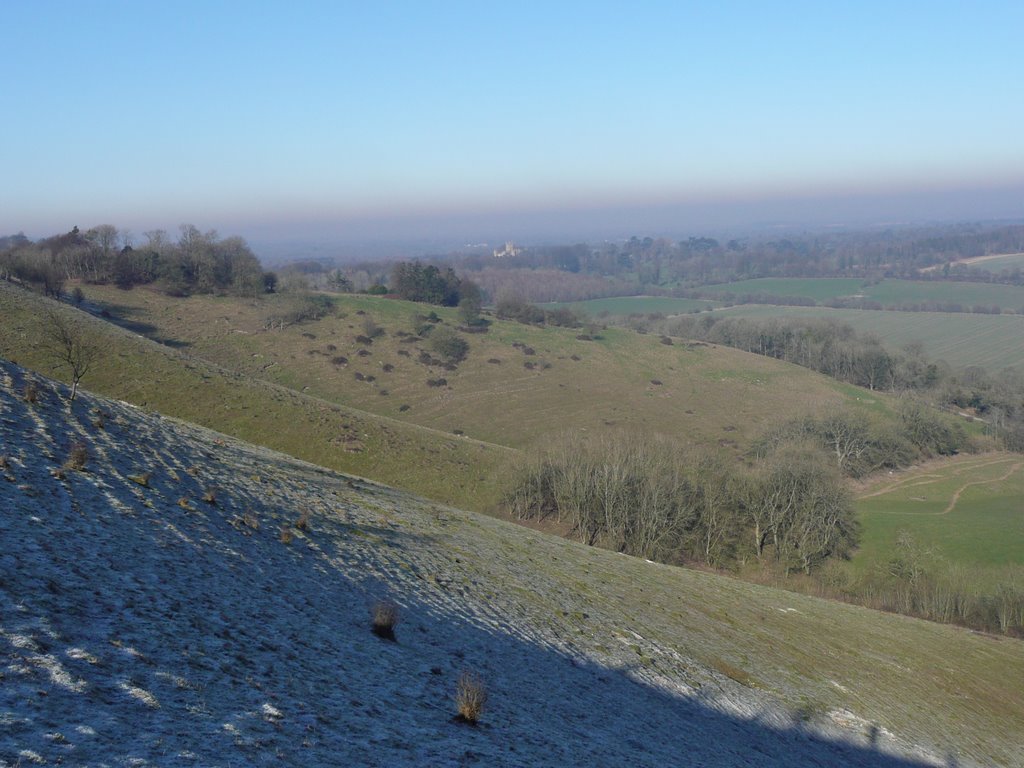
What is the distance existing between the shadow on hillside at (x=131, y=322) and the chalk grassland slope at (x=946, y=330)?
12250 cm

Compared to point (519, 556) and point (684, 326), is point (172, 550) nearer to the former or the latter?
point (519, 556)

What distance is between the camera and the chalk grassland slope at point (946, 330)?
121m

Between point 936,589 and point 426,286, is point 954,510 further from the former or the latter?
point 426,286

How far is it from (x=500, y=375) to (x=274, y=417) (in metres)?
39.1

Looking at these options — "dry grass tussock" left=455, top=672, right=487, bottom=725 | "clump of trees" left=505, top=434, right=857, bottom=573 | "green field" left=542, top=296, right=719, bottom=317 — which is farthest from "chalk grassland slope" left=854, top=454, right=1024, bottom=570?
"green field" left=542, top=296, right=719, bottom=317

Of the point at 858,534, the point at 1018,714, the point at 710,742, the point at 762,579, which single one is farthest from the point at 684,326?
the point at 710,742

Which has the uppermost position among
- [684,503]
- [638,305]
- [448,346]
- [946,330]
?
[638,305]

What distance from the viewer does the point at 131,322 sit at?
74.8 m

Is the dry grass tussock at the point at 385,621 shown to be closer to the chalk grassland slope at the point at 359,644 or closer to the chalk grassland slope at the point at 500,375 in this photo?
the chalk grassland slope at the point at 359,644

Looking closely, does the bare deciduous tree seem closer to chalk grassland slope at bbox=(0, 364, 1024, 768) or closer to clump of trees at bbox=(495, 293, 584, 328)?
chalk grassland slope at bbox=(0, 364, 1024, 768)

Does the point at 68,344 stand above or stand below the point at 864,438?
above

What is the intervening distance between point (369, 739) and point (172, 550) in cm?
656

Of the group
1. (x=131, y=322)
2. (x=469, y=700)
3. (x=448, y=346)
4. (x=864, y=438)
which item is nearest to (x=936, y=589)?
(x=864, y=438)

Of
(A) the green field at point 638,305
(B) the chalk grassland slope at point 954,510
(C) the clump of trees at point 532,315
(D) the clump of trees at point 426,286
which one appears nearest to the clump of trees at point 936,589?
(B) the chalk grassland slope at point 954,510
